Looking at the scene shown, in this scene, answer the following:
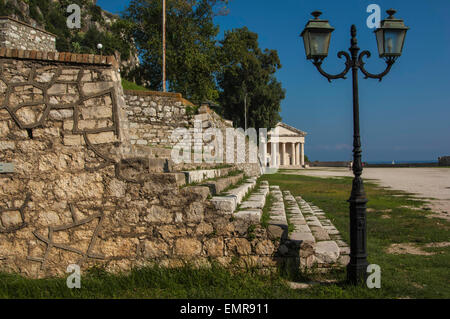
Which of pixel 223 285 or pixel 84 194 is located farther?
pixel 84 194

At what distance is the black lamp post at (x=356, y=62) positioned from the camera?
373cm

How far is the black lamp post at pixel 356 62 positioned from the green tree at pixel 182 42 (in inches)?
626

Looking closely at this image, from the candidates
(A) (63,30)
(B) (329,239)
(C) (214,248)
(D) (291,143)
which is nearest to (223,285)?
(C) (214,248)

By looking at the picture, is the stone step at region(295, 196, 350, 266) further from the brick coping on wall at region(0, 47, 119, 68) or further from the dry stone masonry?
the brick coping on wall at region(0, 47, 119, 68)

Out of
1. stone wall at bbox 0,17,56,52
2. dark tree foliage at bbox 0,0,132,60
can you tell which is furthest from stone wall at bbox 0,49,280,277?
dark tree foliage at bbox 0,0,132,60

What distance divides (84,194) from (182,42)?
18363mm

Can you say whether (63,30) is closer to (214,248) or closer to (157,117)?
(157,117)

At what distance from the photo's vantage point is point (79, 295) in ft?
11.7

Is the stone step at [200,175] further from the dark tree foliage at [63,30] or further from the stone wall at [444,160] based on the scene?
the stone wall at [444,160]

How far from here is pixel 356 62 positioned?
391cm

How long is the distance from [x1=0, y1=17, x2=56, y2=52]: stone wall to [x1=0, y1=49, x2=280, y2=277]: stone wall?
31.1 ft

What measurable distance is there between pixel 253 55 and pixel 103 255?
36.5m

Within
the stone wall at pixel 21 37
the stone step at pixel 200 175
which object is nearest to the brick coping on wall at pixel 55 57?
the stone step at pixel 200 175
